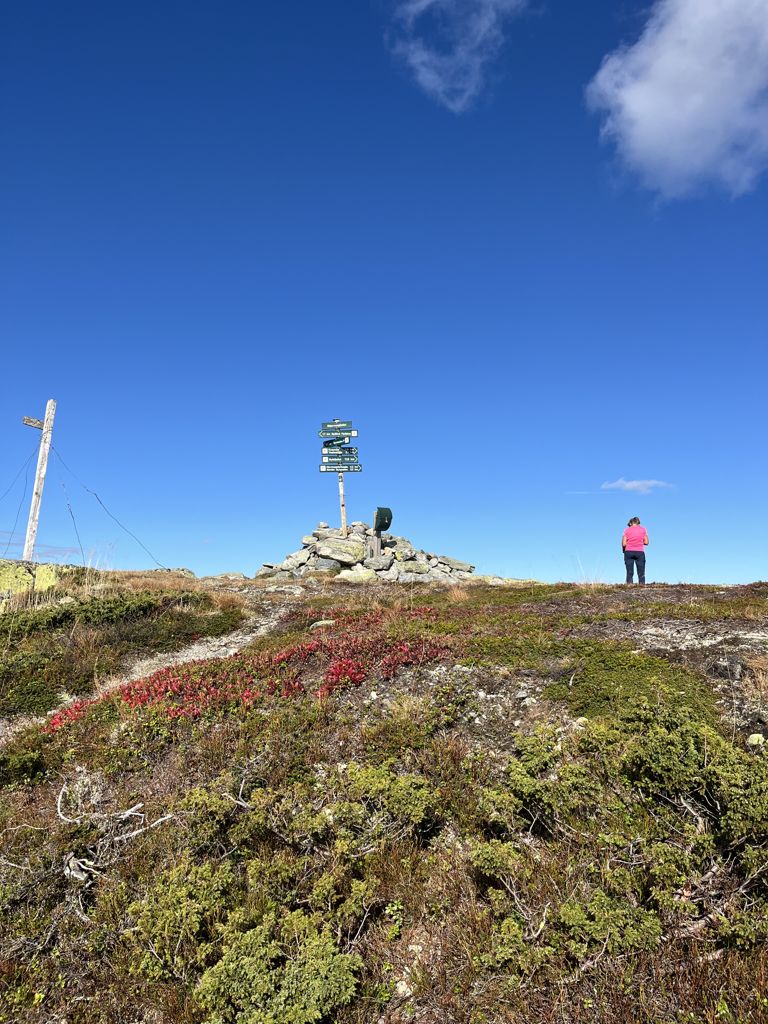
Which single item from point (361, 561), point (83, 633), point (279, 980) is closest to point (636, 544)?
point (361, 561)

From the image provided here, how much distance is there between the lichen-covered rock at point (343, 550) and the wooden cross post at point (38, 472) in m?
18.6

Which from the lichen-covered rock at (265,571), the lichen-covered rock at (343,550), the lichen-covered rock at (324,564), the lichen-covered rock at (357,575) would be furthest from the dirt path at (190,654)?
the lichen-covered rock at (265,571)

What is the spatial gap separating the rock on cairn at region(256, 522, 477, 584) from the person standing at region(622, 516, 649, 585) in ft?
38.3

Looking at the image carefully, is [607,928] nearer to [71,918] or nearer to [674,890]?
[674,890]

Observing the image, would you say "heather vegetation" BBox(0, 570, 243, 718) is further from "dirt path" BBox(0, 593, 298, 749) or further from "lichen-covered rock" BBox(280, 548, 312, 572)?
"lichen-covered rock" BBox(280, 548, 312, 572)

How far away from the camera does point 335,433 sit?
4466 cm

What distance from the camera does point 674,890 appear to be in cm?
382

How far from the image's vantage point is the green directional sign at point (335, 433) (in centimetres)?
4431

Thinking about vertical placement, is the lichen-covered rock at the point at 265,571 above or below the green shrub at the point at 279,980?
above

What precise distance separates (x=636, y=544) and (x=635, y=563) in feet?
3.00

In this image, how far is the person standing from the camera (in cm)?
2369

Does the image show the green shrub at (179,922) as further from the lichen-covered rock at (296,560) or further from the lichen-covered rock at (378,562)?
the lichen-covered rock at (296,560)

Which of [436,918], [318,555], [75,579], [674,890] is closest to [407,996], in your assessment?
[436,918]

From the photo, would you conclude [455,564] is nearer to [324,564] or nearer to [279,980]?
[324,564]
